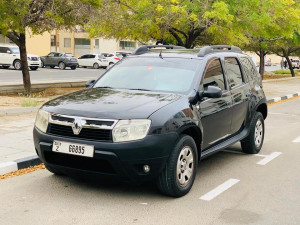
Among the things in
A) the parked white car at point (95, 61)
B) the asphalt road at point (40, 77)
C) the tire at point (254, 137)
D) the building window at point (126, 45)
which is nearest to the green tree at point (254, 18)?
the tire at point (254, 137)

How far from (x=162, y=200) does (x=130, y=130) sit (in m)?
0.91

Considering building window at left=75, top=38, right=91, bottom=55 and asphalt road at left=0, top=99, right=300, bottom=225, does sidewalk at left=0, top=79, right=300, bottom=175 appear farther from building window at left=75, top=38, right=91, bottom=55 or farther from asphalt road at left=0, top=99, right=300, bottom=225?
building window at left=75, top=38, right=91, bottom=55

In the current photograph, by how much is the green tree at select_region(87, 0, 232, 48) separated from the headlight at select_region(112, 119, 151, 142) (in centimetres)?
1109

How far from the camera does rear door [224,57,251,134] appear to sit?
627 cm

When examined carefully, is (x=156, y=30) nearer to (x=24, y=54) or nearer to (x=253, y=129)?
(x=24, y=54)

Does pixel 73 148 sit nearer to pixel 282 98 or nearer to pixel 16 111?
pixel 16 111

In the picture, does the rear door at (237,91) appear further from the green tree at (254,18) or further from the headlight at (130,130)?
the green tree at (254,18)

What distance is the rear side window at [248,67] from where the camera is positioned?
23.1 ft

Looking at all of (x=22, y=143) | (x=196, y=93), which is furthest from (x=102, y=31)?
(x=196, y=93)

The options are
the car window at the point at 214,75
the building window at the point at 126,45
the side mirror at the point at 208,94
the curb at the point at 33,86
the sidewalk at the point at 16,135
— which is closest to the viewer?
the side mirror at the point at 208,94

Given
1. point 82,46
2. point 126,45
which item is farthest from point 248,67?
point 126,45

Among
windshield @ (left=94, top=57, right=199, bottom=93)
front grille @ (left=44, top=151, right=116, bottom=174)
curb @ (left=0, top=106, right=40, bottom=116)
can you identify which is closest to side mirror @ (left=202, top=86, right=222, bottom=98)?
windshield @ (left=94, top=57, right=199, bottom=93)

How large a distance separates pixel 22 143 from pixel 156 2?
10.1 meters

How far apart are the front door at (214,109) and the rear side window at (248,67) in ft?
3.32
